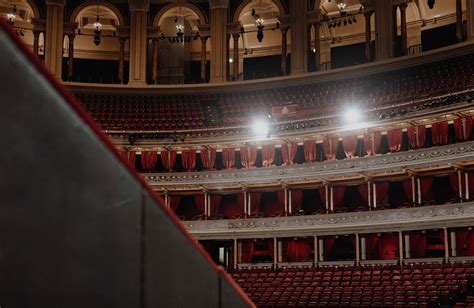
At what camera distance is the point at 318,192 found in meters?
29.8

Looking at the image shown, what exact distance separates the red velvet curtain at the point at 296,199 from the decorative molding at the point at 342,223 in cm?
138

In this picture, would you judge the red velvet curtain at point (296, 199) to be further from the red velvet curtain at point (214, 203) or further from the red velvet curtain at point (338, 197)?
the red velvet curtain at point (214, 203)

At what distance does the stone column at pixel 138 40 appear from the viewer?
112 feet

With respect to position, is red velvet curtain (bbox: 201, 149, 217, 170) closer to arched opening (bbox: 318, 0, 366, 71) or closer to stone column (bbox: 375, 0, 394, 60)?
arched opening (bbox: 318, 0, 366, 71)

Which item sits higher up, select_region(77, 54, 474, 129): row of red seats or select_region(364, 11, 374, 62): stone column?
select_region(364, 11, 374, 62): stone column

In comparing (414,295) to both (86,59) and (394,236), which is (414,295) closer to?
(394,236)

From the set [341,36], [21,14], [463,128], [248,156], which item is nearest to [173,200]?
[248,156]

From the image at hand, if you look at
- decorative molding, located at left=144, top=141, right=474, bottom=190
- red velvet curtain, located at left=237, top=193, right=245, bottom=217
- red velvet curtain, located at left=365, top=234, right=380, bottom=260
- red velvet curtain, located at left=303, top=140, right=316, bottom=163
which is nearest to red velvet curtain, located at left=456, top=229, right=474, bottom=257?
decorative molding, located at left=144, top=141, right=474, bottom=190

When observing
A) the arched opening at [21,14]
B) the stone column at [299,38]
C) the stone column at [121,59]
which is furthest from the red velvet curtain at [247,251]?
the arched opening at [21,14]

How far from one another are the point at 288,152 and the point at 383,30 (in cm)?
749

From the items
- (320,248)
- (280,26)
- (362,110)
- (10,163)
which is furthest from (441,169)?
(10,163)

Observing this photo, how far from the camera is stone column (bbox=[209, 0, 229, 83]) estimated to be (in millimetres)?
33969

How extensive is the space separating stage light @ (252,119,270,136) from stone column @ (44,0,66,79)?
1149 centimetres

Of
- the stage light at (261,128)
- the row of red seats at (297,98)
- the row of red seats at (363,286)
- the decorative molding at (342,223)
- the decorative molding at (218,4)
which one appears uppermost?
the decorative molding at (218,4)
